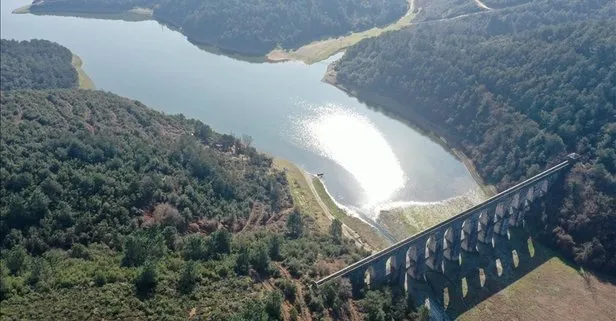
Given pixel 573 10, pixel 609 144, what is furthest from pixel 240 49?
pixel 609 144

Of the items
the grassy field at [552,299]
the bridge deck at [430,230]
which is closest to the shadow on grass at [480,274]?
the grassy field at [552,299]

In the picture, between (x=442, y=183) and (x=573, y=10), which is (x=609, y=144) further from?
(x=573, y=10)

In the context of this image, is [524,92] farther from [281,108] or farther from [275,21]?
[275,21]

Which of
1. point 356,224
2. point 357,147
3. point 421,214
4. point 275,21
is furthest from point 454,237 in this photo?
point 275,21

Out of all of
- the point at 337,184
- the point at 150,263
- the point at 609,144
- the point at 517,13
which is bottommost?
the point at 337,184

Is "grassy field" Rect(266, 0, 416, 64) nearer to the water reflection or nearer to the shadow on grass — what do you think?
A: the water reflection

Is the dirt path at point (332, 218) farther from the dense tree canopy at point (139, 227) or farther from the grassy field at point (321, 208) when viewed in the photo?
the dense tree canopy at point (139, 227)
